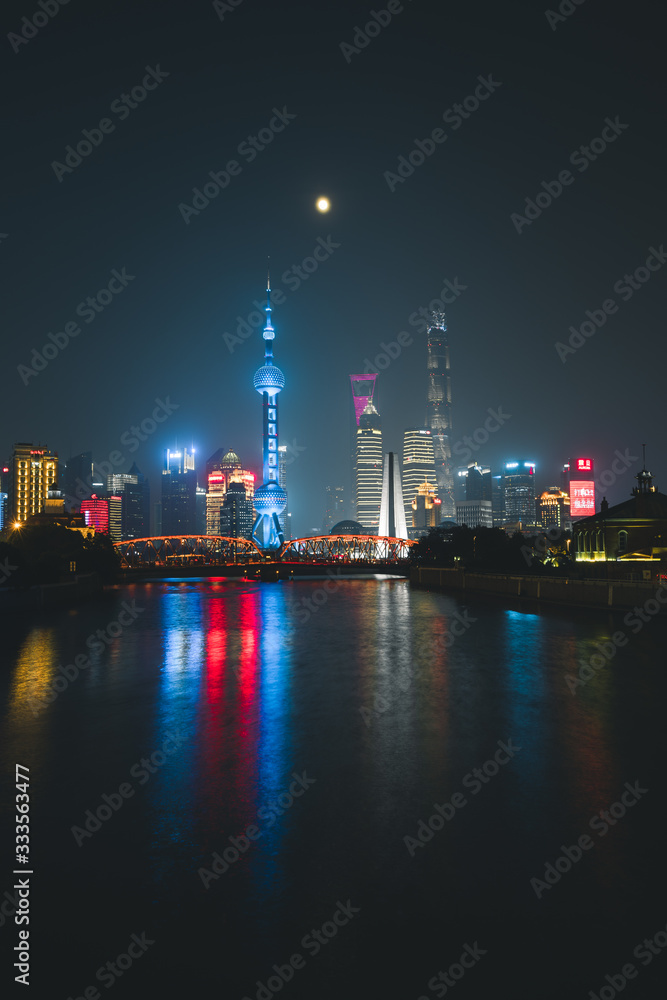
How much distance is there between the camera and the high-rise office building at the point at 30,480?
17750 cm

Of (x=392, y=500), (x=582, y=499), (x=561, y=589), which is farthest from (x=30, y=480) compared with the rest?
(x=561, y=589)

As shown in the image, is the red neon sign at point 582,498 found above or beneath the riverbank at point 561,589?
above

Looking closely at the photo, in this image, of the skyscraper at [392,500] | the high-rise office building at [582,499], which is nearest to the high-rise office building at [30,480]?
the skyscraper at [392,500]

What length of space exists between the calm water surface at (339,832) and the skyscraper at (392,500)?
13539cm

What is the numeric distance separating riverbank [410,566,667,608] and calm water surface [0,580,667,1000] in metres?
20.5

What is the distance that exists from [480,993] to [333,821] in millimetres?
4162

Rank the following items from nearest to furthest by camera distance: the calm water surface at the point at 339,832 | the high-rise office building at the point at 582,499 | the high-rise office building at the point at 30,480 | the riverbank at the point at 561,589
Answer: the calm water surface at the point at 339,832 → the riverbank at the point at 561,589 → the high-rise office building at the point at 582,499 → the high-rise office building at the point at 30,480

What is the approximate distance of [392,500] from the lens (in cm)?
16612

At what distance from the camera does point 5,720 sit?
17578 millimetres

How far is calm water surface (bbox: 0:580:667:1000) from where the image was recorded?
6.75m

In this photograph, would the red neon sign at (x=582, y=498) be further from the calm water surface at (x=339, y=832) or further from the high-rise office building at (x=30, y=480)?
the high-rise office building at (x=30, y=480)

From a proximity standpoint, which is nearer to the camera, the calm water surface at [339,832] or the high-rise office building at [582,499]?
the calm water surface at [339,832]

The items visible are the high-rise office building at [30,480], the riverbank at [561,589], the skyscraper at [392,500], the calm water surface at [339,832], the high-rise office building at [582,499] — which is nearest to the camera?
the calm water surface at [339,832]

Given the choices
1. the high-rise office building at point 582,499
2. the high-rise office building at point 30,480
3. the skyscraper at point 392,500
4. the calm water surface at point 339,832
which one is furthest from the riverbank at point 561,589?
the high-rise office building at point 30,480
